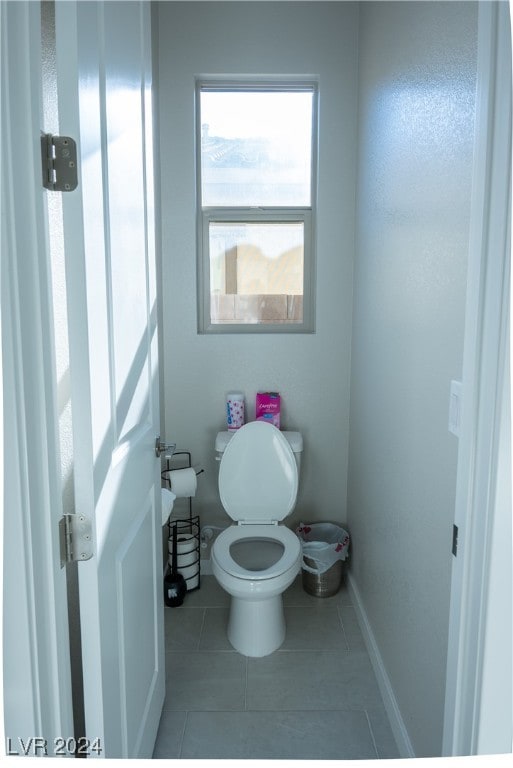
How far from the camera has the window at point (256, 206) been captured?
2.63m

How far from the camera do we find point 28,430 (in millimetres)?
829

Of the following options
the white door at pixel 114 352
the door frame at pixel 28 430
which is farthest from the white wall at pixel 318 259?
the door frame at pixel 28 430

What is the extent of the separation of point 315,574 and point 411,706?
0.98 metres

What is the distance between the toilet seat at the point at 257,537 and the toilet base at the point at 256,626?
149 mm

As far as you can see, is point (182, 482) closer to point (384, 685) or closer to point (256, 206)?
point (384, 685)

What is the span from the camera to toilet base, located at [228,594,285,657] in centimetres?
219

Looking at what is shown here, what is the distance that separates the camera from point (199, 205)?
8.75 ft

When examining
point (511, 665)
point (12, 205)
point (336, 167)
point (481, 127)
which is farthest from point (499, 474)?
point (336, 167)

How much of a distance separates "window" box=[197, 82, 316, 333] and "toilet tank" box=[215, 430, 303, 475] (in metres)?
0.53

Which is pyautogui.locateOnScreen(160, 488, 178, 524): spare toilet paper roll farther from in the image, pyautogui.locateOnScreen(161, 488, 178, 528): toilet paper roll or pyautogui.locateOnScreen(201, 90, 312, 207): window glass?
pyautogui.locateOnScreen(201, 90, 312, 207): window glass

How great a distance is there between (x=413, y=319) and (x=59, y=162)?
1126mm

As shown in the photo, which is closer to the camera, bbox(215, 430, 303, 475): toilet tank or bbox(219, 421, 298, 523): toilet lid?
bbox(219, 421, 298, 523): toilet lid

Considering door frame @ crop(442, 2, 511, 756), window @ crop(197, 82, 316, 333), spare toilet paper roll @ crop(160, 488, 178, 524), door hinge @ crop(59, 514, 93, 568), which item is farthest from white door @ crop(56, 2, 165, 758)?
window @ crop(197, 82, 316, 333)

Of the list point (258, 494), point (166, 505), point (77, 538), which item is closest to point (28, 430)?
point (77, 538)
